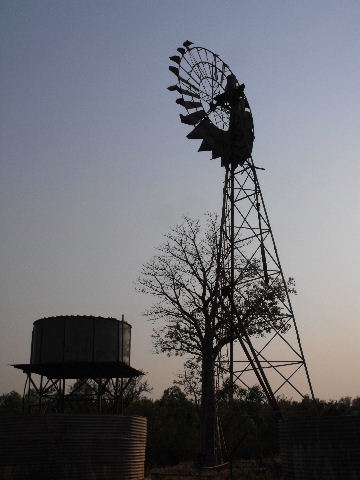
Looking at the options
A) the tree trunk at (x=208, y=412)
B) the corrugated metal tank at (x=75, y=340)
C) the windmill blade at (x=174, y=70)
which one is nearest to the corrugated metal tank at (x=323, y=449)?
the tree trunk at (x=208, y=412)

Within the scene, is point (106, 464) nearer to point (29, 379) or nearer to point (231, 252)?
point (29, 379)

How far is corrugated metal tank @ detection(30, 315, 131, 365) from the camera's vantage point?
1002 inches

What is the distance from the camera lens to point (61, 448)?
20.3 m

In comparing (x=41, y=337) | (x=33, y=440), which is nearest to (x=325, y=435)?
(x=33, y=440)

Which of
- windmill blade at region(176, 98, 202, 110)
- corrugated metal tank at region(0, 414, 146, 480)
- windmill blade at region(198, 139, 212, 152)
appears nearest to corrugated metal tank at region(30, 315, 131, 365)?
corrugated metal tank at region(0, 414, 146, 480)

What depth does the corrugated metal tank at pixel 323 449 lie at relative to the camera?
14.1m

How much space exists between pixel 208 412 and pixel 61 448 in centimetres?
940

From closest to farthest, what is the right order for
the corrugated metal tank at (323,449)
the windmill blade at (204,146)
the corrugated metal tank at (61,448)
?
1. the corrugated metal tank at (323,449)
2. the corrugated metal tank at (61,448)
3. the windmill blade at (204,146)

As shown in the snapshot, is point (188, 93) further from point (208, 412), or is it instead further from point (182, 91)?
point (208, 412)

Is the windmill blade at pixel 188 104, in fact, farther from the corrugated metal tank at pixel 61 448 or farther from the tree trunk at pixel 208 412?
the corrugated metal tank at pixel 61 448

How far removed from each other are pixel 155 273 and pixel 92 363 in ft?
24.1

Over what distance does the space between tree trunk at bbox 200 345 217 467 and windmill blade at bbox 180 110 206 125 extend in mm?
12091

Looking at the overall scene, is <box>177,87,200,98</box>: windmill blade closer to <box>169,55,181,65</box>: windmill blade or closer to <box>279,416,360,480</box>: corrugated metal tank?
<box>169,55,181,65</box>: windmill blade

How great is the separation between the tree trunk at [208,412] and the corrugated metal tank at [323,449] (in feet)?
37.3
